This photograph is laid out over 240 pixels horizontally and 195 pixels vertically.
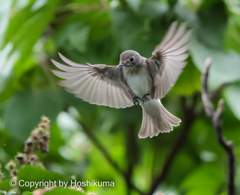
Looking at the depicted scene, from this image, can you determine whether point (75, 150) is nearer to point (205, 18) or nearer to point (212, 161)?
point (212, 161)

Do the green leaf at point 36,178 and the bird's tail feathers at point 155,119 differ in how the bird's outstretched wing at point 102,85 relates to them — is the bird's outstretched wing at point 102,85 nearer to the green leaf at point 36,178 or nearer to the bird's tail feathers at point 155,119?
the bird's tail feathers at point 155,119

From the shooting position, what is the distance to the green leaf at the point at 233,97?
1279mm

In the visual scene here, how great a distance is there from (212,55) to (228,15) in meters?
0.29

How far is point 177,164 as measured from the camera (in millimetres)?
1724

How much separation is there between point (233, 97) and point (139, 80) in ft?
2.33

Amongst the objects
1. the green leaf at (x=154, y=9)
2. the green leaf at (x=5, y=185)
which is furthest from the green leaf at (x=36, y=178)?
the green leaf at (x=154, y=9)

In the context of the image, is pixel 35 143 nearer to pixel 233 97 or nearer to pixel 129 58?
pixel 129 58

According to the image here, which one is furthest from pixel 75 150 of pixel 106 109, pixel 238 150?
pixel 238 150

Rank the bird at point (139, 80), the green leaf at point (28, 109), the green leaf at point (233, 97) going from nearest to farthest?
1. the bird at point (139, 80)
2. the green leaf at point (233, 97)
3. the green leaf at point (28, 109)

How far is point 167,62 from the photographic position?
719mm

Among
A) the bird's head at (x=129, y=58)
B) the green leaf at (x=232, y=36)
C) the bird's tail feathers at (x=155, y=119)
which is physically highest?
the bird's head at (x=129, y=58)

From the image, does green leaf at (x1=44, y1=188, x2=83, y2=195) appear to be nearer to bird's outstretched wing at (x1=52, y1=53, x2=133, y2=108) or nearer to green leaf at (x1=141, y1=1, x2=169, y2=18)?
bird's outstretched wing at (x1=52, y1=53, x2=133, y2=108)

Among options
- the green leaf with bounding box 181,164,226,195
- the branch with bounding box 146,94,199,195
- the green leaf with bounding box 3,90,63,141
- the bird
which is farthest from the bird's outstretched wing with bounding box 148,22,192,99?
the green leaf with bounding box 181,164,226,195

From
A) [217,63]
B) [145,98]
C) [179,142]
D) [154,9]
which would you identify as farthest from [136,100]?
[179,142]
